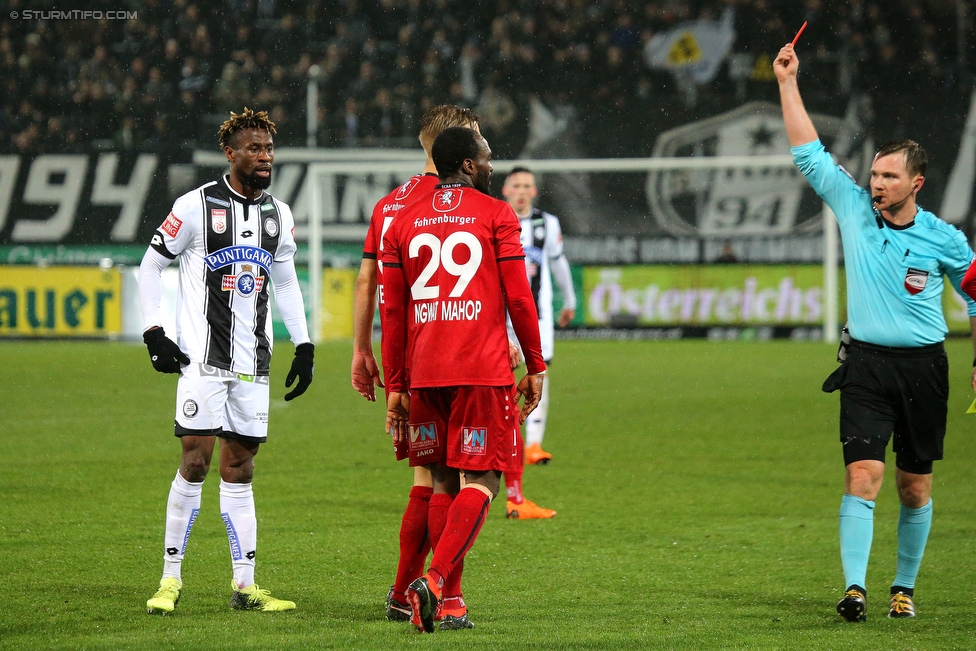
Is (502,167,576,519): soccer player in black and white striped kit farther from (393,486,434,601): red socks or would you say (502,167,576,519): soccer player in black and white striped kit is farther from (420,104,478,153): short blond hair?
→ (393,486,434,601): red socks

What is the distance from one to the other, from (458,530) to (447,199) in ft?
3.87

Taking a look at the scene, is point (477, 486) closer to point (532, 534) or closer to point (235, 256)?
point (235, 256)

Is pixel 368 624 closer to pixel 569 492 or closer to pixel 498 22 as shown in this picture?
pixel 569 492

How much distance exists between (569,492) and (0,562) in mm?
3683

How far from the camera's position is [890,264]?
185 inches

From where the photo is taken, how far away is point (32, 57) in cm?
2456

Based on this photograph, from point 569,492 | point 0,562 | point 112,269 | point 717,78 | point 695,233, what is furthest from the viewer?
point 717,78

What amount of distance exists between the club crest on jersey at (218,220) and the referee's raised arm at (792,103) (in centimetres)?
225

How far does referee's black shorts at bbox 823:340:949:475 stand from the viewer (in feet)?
15.3

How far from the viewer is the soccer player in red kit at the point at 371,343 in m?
4.61

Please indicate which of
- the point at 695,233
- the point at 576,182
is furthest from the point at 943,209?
the point at 576,182

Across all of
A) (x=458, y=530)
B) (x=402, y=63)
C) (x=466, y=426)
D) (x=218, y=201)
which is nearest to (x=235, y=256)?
(x=218, y=201)

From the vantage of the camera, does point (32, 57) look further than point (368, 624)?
Yes

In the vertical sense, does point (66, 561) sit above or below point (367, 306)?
below
